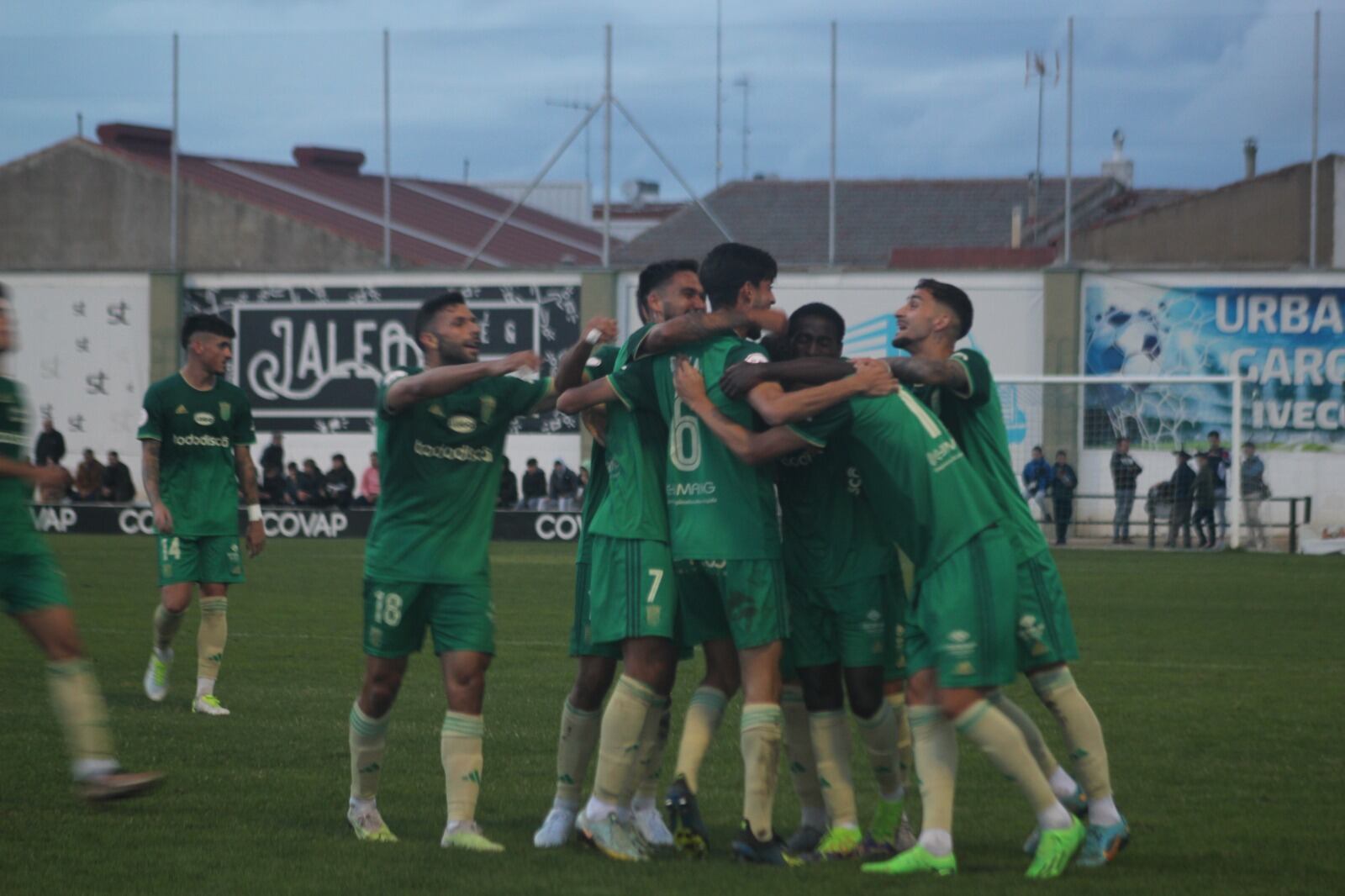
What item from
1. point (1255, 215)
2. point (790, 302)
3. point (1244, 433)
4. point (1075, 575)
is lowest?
point (1075, 575)

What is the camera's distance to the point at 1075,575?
2205 centimetres

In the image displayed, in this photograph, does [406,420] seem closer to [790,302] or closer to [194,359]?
[194,359]

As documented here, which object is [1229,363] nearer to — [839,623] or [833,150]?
[833,150]

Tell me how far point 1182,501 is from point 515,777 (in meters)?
22.9

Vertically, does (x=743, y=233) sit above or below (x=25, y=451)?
above

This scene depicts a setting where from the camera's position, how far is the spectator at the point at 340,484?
1240 inches

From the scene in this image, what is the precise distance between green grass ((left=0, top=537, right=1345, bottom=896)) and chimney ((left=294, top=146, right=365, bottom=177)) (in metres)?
33.5

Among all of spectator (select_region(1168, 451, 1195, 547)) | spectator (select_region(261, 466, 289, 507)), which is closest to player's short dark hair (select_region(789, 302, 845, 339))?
spectator (select_region(1168, 451, 1195, 547))

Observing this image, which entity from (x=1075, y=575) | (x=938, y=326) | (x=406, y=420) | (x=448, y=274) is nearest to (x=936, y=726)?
(x=938, y=326)

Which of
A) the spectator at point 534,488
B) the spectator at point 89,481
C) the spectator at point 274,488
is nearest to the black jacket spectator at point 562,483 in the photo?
the spectator at point 534,488

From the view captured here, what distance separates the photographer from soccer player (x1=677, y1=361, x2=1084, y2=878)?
5.82 meters

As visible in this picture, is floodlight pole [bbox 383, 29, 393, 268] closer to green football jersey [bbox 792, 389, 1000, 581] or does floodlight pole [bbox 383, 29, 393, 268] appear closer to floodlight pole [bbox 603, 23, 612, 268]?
floodlight pole [bbox 603, 23, 612, 268]

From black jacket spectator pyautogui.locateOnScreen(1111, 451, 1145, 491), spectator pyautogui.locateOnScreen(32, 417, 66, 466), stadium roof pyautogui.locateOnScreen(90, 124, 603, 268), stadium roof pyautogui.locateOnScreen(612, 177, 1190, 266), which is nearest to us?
black jacket spectator pyautogui.locateOnScreen(1111, 451, 1145, 491)

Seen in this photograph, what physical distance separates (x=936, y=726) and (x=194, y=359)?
6070mm
